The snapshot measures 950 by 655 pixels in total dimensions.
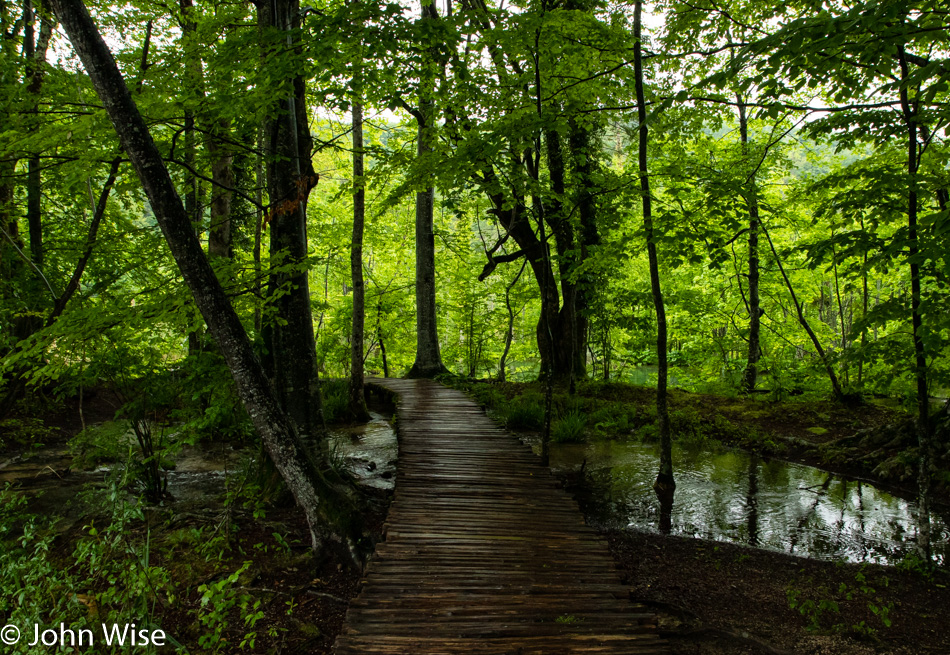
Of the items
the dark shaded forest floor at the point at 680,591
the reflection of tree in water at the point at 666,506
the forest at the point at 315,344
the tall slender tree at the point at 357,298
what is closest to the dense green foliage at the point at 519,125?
the forest at the point at 315,344

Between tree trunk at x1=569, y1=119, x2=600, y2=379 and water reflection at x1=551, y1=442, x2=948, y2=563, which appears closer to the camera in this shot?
water reflection at x1=551, y1=442, x2=948, y2=563

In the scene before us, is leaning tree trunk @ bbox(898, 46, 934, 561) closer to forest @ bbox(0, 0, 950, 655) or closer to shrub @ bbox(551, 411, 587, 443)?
forest @ bbox(0, 0, 950, 655)

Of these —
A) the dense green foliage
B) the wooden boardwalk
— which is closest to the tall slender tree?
the dense green foliage

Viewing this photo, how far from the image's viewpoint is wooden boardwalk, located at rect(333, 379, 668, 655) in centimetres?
283

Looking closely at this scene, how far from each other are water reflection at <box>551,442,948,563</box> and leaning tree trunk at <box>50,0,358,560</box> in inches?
144

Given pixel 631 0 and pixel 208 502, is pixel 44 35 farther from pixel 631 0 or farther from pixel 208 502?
pixel 631 0

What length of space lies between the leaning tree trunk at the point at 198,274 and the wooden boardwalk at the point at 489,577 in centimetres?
75

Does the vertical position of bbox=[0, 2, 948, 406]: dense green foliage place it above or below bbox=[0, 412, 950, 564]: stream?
above

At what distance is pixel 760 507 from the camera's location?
6.03 meters

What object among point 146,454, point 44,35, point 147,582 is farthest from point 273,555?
point 44,35

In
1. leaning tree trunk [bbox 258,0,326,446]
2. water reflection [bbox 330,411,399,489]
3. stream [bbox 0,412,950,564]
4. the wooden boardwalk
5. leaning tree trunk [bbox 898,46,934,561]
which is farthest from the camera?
water reflection [bbox 330,411,399,489]

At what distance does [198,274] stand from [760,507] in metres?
7.01

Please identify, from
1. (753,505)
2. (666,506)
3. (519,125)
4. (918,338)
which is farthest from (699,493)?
(519,125)

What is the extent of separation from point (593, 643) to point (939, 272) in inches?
183
